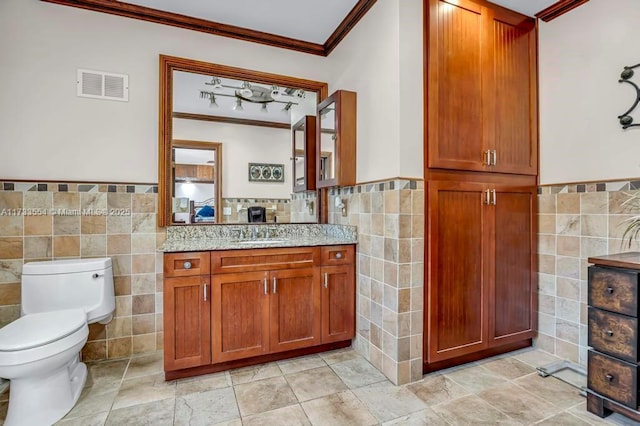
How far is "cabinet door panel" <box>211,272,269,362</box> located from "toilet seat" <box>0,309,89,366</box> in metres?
0.72

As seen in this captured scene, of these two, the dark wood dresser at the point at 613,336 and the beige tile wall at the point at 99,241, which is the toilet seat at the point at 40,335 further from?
the dark wood dresser at the point at 613,336

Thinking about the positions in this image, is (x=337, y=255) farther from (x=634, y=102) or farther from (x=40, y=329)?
(x=634, y=102)

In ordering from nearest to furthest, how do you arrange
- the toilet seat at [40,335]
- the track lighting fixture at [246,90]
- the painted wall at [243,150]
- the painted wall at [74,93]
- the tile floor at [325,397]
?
the toilet seat at [40,335] < the tile floor at [325,397] < the painted wall at [74,93] < the painted wall at [243,150] < the track lighting fixture at [246,90]

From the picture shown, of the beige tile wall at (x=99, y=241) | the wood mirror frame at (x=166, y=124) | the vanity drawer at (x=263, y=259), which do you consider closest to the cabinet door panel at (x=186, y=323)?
the vanity drawer at (x=263, y=259)

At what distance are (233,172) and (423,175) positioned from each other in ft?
4.88

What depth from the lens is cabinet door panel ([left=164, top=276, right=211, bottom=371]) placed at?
1.90 m

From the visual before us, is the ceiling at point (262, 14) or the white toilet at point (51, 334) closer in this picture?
the white toilet at point (51, 334)

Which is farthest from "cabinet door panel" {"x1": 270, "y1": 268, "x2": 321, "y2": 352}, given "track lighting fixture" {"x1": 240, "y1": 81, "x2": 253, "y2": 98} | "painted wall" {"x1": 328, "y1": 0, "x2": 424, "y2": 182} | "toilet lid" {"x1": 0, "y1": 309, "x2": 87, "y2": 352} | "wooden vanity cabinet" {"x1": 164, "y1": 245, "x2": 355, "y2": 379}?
"track lighting fixture" {"x1": 240, "y1": 81, "x2": 253, "y2": 98}

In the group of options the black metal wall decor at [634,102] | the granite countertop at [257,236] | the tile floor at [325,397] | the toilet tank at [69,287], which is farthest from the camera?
the granite countertop at [257,236]

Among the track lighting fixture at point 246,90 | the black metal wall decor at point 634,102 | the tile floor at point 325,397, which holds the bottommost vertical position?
the tile floor at point 325,397

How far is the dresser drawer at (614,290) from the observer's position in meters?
1.50

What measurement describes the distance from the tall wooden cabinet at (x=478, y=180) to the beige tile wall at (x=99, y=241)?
200 cm

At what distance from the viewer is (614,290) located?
157 cm

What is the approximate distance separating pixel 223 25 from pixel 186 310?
7.10ft
